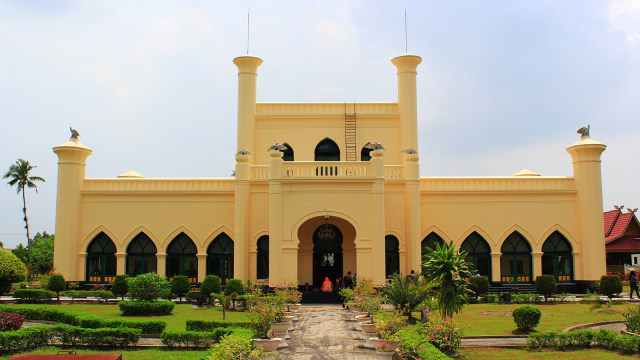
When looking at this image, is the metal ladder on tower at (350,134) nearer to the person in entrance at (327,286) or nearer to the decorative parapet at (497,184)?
the decorative parapet at (497,184)

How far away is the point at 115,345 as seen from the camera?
1351 cm

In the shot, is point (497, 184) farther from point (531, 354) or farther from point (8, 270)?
point (8, 270)

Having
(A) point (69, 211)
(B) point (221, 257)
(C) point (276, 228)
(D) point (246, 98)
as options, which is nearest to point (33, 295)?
(A) point (69, 211)

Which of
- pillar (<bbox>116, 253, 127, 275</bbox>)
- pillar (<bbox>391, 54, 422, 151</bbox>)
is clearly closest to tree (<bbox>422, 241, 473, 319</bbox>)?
pillar (<bbox>391, 54, 422, 151</bbox>)

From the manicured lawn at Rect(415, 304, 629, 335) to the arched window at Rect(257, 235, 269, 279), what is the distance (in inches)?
350

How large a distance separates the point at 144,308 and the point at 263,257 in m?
7.38

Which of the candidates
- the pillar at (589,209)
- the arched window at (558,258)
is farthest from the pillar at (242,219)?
the pillar at (589,209)

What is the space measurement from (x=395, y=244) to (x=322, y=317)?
25.8ft

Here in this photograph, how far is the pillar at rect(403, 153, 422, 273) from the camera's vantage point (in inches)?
965

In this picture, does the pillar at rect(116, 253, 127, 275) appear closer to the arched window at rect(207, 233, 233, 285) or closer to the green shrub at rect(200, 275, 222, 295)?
the arched window at rect(207, 233, 233, 285)

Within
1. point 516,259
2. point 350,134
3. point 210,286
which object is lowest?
point 210,286

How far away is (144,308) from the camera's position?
1889cm

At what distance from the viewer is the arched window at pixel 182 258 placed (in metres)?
26.0

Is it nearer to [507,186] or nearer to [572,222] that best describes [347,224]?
[507,186]
